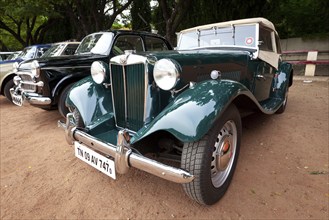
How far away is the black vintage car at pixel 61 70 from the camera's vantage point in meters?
4.29

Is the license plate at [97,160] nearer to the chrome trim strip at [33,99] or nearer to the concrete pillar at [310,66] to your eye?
the chrome trim strip at [33,99]

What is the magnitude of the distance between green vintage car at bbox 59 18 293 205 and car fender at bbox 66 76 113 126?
1cm

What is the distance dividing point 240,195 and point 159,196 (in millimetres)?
774

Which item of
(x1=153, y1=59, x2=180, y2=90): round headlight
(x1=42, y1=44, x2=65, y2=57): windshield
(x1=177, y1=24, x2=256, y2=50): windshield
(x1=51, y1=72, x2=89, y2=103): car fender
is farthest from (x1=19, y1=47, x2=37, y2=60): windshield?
(x1=153, y1=59, x2=180, y2=90): round headlight

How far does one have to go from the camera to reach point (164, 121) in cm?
185

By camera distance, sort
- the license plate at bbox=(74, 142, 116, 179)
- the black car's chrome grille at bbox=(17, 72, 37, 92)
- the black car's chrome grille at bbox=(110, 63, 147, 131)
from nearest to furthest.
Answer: the license plate at bbox=(74, 142, 116, 179), the black car's chrome grille at bbox=(110, 63, 147, 131), the black car's chrome grille at bbox=(17, 72, 37, 92)

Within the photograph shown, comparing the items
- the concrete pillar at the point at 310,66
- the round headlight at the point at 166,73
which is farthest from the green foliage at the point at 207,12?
the round headlight at the point at 166,73

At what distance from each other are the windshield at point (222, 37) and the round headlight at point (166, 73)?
172 cm

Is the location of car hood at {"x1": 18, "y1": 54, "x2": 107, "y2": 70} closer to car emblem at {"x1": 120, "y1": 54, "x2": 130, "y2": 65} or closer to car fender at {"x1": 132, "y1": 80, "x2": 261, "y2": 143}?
car emblem at {"x1": 120, "y1": 54, "x2": 130, "y2": 65}

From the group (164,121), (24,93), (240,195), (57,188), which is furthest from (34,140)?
(240,195)

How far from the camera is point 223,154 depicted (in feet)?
7.06

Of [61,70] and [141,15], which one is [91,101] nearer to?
[61,70]

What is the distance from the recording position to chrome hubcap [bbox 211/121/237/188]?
2.10 m

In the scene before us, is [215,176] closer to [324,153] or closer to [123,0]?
[324,153]
